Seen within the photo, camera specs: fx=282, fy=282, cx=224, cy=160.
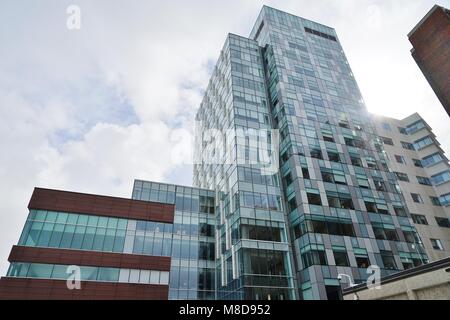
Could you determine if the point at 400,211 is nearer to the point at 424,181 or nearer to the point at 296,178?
the point at 424,181

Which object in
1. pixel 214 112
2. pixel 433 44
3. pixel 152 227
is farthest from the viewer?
pixel 214 112

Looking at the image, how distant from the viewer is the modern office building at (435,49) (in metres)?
23.2

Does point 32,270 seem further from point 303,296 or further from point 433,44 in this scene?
point 433,44

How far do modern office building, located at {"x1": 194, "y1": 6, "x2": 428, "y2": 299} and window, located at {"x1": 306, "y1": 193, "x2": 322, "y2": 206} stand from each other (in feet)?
0.65

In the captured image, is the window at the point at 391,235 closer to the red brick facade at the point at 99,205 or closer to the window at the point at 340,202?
the window at the point at 340,202

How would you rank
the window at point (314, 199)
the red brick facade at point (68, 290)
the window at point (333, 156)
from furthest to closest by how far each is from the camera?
the window at point (333, 156), the window at point (314, 199), the red brick facade at point (68, 290)

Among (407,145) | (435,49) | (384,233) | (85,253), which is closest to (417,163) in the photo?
(407,145)

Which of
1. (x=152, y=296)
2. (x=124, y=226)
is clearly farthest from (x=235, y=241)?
(x=124, y=226)

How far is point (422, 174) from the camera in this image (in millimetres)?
54281

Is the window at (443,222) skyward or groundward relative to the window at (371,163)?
groundward

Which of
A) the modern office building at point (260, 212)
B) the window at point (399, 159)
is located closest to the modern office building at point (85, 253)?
the modern office building at point (260, 212)

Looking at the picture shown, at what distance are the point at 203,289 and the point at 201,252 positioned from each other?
5538 mm

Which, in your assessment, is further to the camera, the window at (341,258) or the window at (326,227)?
the window at (326,227)

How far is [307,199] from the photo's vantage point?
4025cm
